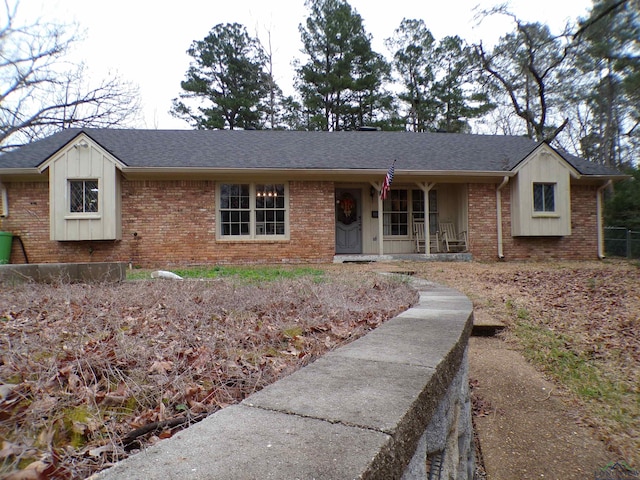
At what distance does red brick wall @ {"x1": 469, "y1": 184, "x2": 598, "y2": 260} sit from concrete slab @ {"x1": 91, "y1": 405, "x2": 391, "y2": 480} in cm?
1149

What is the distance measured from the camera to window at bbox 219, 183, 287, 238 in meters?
10.8

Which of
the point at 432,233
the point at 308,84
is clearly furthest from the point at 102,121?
the point at 432,233

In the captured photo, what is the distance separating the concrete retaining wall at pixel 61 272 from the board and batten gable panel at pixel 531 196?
1095 cm

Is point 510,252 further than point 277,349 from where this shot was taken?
Yes

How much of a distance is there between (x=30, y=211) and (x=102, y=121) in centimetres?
722

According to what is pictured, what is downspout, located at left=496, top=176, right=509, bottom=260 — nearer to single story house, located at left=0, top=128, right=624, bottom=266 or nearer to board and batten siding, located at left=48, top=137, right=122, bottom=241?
single story house, located at left=0, top=128, right=624, bottom=266

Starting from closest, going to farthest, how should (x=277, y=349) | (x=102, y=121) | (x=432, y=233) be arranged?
(x=277, y=349) < (x=432, y=233) < (x=102, y=121)

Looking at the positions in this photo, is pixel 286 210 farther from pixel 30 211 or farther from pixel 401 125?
pixel 401 125

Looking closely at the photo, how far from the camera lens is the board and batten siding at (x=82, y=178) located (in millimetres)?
9781

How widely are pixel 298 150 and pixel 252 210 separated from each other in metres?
2.77

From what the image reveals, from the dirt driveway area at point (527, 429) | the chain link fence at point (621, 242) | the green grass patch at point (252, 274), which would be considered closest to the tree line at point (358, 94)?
the chain link fence at point (621, 242)

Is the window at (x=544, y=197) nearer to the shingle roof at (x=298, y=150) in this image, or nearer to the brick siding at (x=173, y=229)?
the shingle roof at (x=298, y=150)

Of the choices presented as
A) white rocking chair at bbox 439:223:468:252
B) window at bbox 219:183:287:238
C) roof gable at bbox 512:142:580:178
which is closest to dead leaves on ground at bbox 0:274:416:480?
window at bbox 219:183:287:238

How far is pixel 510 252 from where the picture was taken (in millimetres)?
11531
